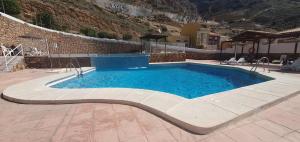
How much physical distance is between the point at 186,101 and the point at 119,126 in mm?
1636

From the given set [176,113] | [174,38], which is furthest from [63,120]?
[174,38]

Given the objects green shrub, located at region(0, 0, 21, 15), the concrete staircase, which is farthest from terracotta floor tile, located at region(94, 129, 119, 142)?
green shrub, located at region(0, 0, 21, 15)

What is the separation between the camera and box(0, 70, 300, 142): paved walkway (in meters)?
2.61

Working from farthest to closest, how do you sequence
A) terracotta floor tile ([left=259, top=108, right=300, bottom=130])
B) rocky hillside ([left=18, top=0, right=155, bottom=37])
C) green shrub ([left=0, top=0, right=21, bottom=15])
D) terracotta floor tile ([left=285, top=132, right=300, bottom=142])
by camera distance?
rocky hillside ([left=18, top=0, right=155, bottom=37])
green shrub ([left=0, top=0, right=21, bottom=15])
terracotta floor tile ([left=259, top=108, right=300, bottom=130])
terracotta floor tile ([left=285, top=132, right=300, bottom=142])

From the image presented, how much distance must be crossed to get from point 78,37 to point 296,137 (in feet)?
59.8

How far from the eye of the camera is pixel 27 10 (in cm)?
2639

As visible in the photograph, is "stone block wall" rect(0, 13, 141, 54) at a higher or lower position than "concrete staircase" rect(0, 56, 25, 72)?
higher

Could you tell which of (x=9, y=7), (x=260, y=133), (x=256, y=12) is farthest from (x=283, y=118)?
(x=256, y=12)

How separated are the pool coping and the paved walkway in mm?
141

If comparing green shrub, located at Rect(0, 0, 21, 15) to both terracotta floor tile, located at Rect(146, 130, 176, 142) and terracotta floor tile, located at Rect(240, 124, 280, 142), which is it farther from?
terracotta floor tile, located at Rect(240, 124, 280, 142)

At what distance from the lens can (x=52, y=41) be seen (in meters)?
16.4

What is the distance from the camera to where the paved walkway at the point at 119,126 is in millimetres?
2613

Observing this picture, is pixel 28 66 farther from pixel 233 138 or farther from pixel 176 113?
pixel 233 138

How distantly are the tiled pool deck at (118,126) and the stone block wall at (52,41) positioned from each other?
10388 millimetres
